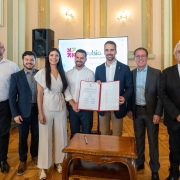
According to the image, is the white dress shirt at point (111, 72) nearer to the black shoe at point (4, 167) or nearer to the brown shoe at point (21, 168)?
the brown shoe at point (21, 168)

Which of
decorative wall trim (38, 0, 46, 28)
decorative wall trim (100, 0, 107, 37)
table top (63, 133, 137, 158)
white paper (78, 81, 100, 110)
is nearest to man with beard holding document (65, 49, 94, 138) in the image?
white paper (78, 81, 100, 110)

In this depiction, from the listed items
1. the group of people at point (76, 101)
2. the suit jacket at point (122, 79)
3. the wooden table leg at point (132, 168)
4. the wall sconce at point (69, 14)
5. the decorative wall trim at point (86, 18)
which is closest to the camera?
the wooden table leg at point (132, 168)

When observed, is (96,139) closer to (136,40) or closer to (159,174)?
(159,174)

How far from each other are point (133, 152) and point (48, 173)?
1111 millimetres

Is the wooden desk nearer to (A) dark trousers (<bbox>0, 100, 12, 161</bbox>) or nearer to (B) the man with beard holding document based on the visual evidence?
(B) the man with beard holding document

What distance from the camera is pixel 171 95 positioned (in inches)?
70.1

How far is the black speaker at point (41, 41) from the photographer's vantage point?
416 centimetres

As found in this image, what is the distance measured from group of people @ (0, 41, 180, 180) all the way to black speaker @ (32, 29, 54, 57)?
2.00 metres

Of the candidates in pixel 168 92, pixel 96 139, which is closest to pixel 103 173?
pixel 96 139

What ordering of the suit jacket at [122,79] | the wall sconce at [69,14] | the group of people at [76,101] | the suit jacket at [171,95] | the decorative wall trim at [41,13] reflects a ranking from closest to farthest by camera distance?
the suit jacket at [171,95], the group of people at [76,101], the suit jacket at [122,79], the decorative wall trim at [41,13], the wall sconce at [69,14]

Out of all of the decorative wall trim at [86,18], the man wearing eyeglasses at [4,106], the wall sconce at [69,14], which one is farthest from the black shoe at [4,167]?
the wall sconce at [69,14]

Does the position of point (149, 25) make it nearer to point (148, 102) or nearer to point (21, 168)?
point (148, 102)

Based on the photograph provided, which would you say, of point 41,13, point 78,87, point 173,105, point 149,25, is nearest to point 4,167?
point 78,87

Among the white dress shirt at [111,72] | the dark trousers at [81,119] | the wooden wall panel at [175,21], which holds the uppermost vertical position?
the wooden wall panel at [175,21]
